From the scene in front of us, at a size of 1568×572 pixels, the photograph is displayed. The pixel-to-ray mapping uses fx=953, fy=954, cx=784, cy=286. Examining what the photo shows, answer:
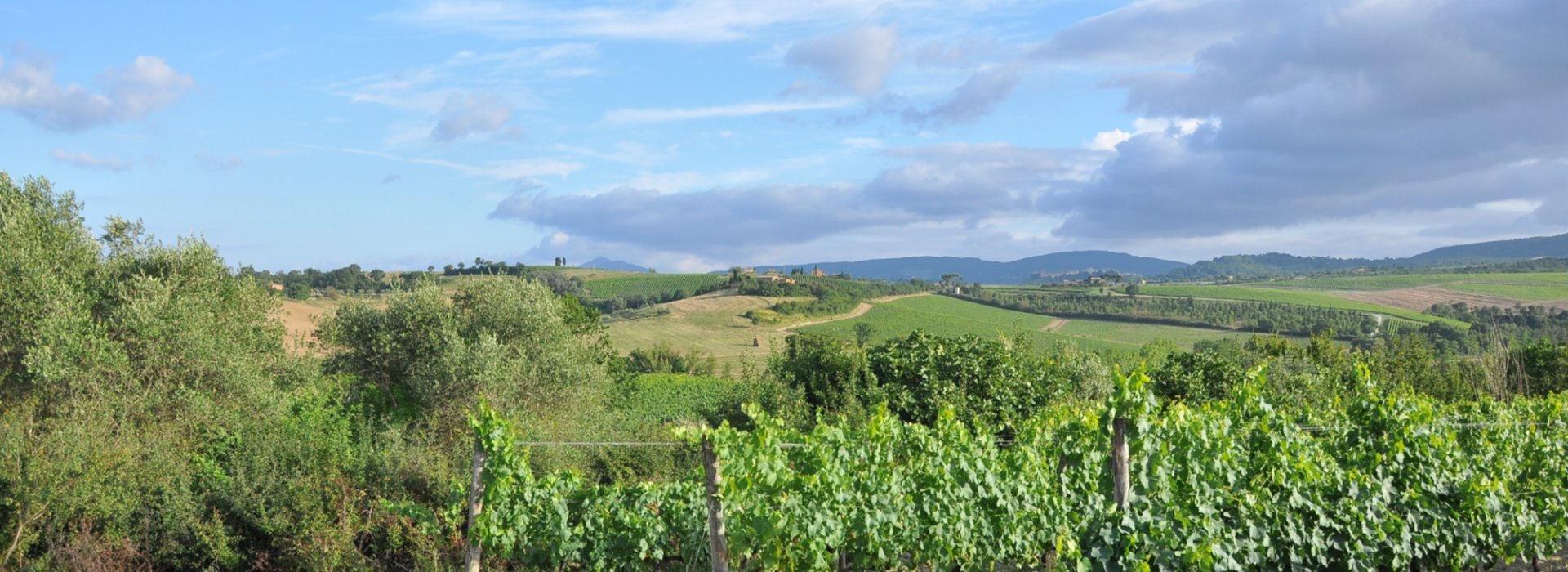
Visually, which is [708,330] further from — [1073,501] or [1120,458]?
[1120,458]

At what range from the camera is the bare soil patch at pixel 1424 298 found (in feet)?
252

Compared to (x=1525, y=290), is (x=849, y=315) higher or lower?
higher

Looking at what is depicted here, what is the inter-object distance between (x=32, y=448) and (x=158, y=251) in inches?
265

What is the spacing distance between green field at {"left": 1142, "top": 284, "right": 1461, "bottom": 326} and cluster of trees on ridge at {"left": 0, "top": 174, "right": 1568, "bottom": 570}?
5627 centimetres

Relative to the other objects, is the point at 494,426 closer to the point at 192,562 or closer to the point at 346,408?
the point at 192,562

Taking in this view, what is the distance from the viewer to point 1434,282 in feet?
334

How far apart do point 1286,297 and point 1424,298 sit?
10.9 meters

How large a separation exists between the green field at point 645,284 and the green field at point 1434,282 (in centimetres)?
6850

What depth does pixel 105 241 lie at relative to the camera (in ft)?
60.1

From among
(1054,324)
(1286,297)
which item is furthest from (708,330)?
(1286,297)

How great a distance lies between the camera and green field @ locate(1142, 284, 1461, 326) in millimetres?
75756

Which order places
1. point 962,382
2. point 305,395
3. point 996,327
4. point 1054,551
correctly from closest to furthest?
1. point 1054,551
2. point 305,395
3. point 962,382
4. point 996,327

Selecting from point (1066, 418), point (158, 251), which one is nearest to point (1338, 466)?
point (1066, 418)

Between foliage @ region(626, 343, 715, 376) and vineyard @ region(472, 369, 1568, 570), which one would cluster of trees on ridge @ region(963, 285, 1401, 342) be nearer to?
foliage @ region(626, 343, 715, 376)
